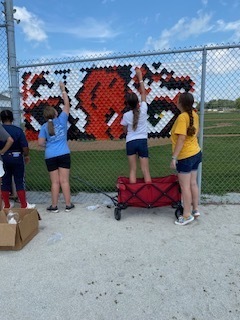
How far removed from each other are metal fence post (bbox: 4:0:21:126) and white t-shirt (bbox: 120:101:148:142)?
207 centimetres

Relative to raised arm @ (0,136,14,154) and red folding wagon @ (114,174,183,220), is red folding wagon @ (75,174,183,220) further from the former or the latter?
raised arm @ (0,136,14,154)

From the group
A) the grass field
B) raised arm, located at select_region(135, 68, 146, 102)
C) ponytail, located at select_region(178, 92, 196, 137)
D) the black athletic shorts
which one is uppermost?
raised arm, located at select_region(135, 68, 146, 102)

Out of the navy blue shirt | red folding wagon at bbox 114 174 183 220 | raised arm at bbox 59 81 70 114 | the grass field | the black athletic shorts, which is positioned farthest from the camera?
the grass field

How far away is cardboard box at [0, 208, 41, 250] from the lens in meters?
3.46

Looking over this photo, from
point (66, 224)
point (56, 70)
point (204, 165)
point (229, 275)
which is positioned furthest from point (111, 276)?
point (204, 165)

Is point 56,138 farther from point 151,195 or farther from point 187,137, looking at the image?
point 187,137

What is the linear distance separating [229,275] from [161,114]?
277 cm

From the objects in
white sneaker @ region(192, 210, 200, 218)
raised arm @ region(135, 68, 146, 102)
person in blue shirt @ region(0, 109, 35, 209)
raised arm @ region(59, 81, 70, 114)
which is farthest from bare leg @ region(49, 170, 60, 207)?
white sneaker @ region(192, 210, 200, 218)

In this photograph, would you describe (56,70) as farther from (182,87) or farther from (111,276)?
Answer: (111,276)

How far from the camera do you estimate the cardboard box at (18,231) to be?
3.46m

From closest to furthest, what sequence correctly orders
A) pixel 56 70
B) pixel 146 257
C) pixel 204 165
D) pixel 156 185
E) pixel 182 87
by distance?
pixel 146 257
pixel 156 185
pixel 182 87
pixel 56 70
pixel 204 165

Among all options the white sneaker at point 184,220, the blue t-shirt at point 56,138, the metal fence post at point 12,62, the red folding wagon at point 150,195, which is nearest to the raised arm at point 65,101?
the blue t-shirt at point 56,138

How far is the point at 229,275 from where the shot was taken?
2967 millimetres

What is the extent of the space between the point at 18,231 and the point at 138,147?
2.05m
